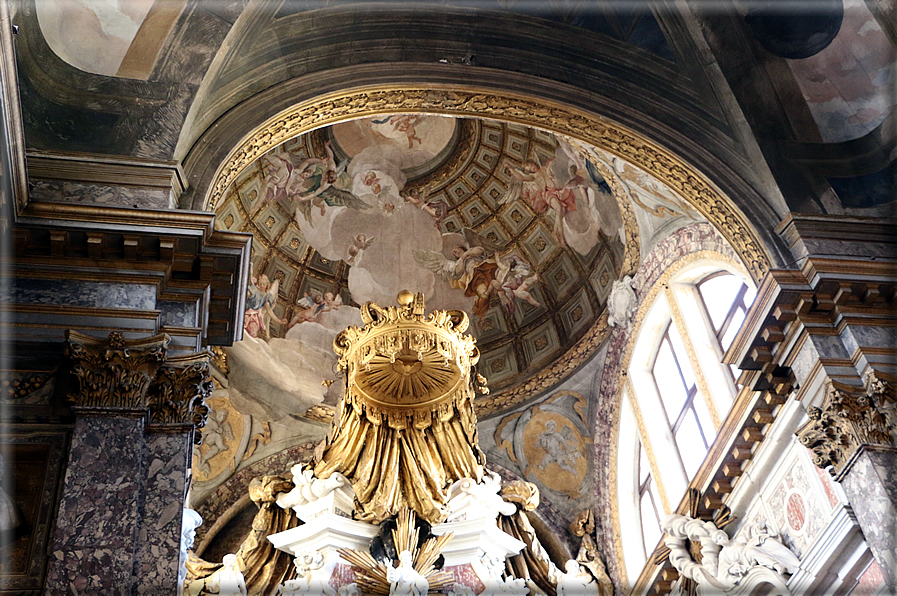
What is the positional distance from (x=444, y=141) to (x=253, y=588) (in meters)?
7.88

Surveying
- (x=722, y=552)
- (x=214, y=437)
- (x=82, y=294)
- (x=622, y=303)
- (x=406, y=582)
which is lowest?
(x=406, y=582)

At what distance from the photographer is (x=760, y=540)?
993 cm

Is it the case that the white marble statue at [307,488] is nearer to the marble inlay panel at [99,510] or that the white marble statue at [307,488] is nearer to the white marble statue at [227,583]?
the white marble statue at [227,583]

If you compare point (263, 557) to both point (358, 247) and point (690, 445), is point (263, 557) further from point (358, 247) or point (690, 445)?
point (358, 247)

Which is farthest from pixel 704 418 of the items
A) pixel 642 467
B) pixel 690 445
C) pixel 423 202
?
pixel 423 202

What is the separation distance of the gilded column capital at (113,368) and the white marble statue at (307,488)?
209 inches

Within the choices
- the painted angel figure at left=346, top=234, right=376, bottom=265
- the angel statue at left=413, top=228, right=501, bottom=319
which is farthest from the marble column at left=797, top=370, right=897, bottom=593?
the painted angel figure at left=346, top=234, right=376, bottom=265

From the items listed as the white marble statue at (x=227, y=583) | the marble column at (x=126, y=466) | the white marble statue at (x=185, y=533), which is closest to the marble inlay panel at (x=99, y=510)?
the marble column at (x=126, y=466)

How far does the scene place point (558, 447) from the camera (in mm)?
15227

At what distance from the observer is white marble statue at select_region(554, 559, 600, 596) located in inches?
469

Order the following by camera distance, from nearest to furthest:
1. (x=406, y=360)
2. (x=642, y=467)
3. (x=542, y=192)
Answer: (x=406, y=360), (x=642, y=467), (x=542, y=192)

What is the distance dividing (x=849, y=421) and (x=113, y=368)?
599 centimetres

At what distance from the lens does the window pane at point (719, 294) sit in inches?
451

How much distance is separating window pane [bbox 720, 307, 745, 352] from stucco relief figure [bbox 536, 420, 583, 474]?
4.20 metres
